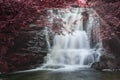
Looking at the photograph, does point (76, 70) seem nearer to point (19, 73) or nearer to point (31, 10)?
point (19, 73)

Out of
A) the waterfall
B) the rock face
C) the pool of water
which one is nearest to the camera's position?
the pool of water

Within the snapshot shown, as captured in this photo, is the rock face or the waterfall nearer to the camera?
the rock face

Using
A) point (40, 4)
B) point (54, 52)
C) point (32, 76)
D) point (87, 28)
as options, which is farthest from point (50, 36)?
point (40, 4)

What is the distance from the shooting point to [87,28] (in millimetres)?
12344

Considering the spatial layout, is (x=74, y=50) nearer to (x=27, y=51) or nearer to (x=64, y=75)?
(x=27, y=51)

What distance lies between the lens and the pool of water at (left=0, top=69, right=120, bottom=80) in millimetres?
7879

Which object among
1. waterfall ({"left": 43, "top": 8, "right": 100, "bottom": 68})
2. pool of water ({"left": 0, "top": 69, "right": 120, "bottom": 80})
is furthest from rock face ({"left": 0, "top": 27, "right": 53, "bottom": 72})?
pool of water ({"left": 0, "top": 69, "right": 120, "bottom": 80})

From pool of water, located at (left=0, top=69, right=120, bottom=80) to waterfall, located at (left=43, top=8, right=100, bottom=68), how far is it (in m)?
1.30

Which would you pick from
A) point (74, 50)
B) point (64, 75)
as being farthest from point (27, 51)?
point (74, 50)

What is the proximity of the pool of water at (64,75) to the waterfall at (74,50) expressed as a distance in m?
1.30

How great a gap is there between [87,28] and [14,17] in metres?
6.90

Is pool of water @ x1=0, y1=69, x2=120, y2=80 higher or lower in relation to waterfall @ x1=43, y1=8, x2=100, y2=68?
lower

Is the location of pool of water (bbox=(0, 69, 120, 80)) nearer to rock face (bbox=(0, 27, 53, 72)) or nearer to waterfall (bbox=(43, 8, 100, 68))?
rock face (bbox=(0, 27, 53, 72))

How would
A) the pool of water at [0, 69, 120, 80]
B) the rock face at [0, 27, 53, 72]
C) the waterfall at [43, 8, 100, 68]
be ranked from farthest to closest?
the waterfall at [43, 8, 100, 68], the rock face at [0, 27, 53, 72], the pool of water at [0, 69, 120, 80]
